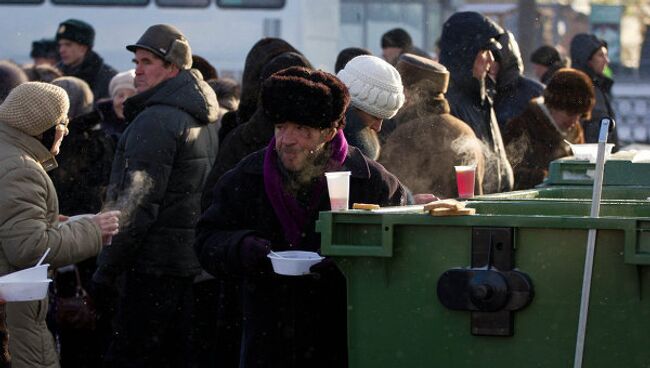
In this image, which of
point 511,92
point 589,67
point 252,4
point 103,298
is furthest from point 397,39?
point 103,298

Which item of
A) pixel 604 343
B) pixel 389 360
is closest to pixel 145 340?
pixel 389 360

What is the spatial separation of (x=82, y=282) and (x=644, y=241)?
487 centimetres

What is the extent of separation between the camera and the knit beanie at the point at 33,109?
19.4 feet

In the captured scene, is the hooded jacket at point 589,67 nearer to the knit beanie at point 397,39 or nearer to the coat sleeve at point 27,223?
the knit beanie at point 397,39

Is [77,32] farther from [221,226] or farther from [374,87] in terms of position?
[221,226]

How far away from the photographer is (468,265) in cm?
455

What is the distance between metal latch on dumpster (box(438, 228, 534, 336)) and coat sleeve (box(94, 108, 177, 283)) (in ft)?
9.88

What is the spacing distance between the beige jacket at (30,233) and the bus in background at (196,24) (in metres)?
10.5

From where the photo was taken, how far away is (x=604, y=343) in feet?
14.4

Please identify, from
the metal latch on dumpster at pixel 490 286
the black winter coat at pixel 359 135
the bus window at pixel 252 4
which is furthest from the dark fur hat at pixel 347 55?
the bus window at pixel 252 4

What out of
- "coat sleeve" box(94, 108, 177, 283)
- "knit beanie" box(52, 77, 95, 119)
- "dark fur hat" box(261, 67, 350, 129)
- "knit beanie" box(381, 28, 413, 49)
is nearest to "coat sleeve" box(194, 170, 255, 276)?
"dark fur hat" box(261, 67, 350, 129)

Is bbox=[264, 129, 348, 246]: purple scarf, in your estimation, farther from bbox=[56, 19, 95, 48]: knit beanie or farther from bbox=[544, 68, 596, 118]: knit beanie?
bbox=[56, 19, 95, 48]: knit beanie

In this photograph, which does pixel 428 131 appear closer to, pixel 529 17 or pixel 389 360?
pixel 389 360

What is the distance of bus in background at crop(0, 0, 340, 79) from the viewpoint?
54.1 feet
